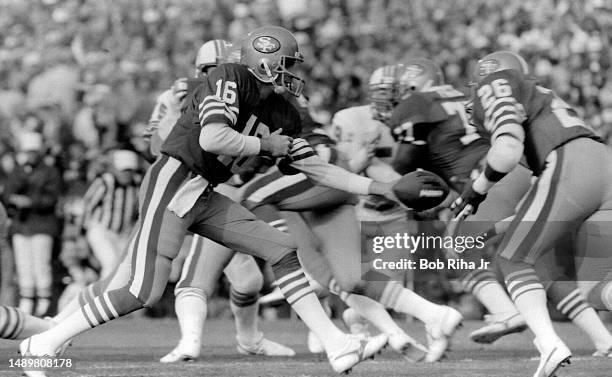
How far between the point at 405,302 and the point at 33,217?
5.00m

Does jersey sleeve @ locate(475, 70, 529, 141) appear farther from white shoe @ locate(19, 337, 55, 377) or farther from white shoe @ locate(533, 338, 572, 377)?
white shoe @ locate(19, 337, 55, 377)

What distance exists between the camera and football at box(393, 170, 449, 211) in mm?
5879

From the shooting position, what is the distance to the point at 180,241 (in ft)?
19.5

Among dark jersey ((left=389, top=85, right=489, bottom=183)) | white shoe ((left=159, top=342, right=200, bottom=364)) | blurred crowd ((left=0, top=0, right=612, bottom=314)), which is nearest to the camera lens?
white shoe ((left=159, top=342, right=200, bottom=364))

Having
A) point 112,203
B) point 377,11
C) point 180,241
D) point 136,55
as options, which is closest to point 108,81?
point 136,55

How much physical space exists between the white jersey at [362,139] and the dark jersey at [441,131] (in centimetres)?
22

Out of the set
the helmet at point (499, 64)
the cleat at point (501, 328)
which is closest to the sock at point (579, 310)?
the cleat at point (501, 328)

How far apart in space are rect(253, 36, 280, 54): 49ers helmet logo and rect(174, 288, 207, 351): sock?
1.92 meters

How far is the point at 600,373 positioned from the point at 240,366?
195 cm

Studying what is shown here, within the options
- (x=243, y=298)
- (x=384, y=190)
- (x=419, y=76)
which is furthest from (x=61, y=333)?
(x=419, y=76)

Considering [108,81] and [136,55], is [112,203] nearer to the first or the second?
[108,81]

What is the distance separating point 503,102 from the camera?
19.1 feet

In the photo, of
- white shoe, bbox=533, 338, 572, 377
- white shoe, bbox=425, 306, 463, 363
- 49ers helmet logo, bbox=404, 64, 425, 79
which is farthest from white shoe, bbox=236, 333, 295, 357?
white shoe, bbox=533, 338, 572, 377

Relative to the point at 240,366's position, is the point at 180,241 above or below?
above
